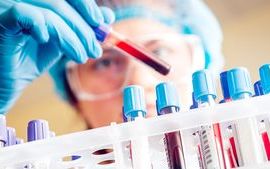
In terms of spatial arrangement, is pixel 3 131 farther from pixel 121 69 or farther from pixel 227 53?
pixel 227 53

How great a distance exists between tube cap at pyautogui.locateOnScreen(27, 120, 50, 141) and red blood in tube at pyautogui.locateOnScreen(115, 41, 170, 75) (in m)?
0.34

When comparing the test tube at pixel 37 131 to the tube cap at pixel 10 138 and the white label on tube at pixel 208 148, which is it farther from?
the white label on tube at pixel 208 148

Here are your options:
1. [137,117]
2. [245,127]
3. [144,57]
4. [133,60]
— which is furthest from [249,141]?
[133,60]

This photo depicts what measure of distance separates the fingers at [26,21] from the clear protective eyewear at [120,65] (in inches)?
10.0

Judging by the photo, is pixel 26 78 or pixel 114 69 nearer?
pixel 26 78

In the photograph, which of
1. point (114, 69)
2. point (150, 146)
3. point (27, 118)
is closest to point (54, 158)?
point (150, 146)

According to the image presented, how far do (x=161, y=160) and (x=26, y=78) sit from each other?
48 centimetres

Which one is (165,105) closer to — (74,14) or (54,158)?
(54,158)

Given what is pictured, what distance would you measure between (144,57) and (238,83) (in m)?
0.37

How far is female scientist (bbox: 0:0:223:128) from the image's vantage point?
0.91 metres

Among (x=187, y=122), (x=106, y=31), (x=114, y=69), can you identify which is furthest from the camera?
(x=114, y=69)

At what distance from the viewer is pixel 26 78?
101 cm

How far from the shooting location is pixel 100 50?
949 millimetres

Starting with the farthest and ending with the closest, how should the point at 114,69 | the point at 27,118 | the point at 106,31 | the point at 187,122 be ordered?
the point at 27,118, the point at 114,69, the point at 106,31, the point at 187,122
